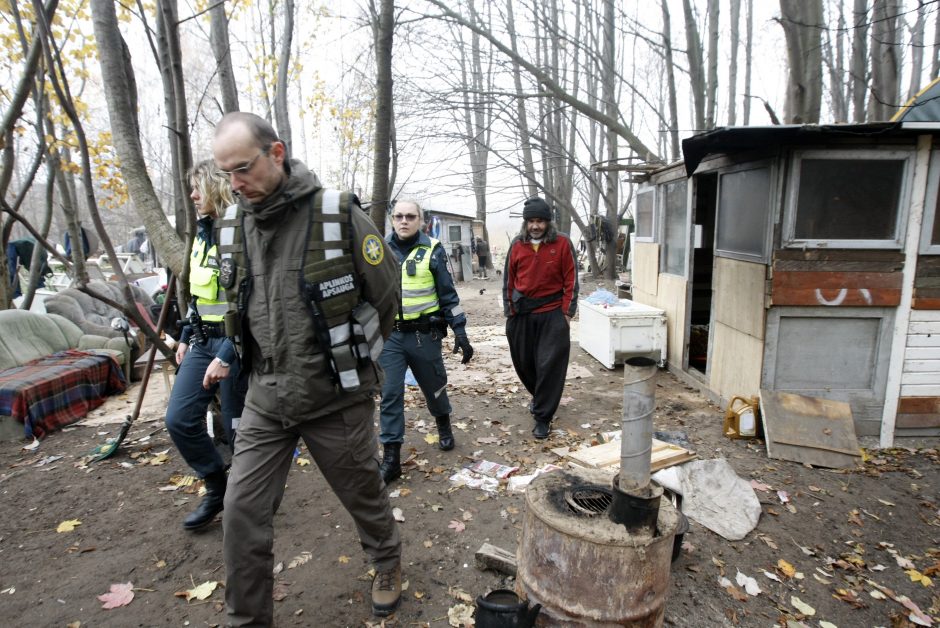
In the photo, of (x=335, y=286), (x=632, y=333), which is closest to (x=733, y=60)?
(x=632, y=333)

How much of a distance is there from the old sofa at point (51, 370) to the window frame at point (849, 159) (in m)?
7.68

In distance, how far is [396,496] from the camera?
13.5 feet

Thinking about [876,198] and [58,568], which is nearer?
[58,568]

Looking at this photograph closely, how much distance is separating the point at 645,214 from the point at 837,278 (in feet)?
14.2

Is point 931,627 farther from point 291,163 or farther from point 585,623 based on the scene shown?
point 291,163

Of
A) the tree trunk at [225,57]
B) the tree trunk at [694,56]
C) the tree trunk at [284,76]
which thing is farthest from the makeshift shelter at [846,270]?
the tree trunk at [694,56]

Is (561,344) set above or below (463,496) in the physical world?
above

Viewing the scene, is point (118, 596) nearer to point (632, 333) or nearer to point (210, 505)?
point (210, 505)

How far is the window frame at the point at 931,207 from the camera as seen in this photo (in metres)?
4.73

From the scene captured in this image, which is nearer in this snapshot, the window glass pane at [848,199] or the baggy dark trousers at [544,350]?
the window glass pane at [848,199]

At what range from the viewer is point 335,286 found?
2.39 metres

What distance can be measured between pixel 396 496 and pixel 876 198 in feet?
16.5

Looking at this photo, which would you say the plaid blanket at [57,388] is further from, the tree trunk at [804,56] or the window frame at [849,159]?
the tree trunk at [804,56]

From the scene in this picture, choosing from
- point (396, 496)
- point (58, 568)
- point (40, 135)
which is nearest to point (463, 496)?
point (396, 496)
